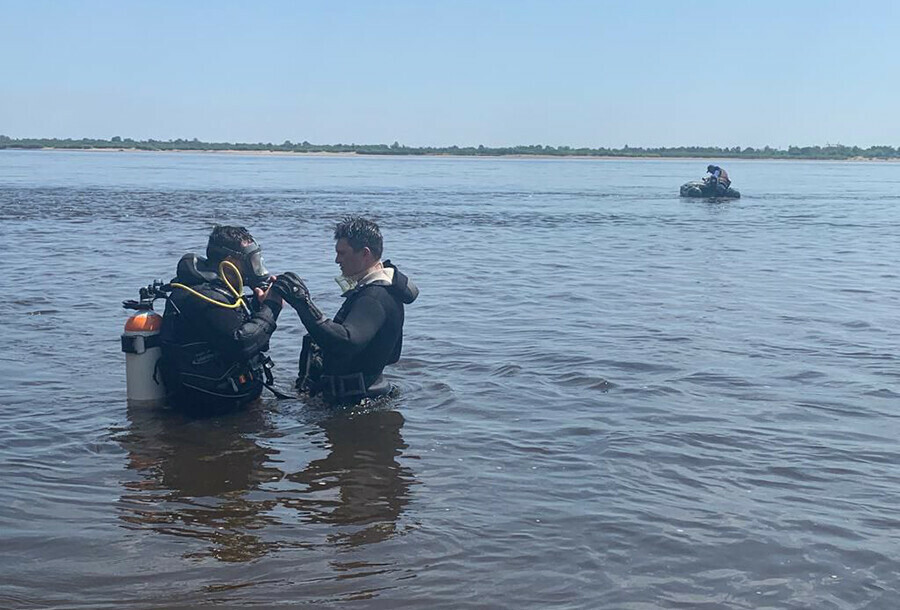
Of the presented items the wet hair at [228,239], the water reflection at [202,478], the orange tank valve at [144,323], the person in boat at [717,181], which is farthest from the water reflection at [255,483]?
the person in boat at [717,181]

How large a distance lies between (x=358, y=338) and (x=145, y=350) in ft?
5.01

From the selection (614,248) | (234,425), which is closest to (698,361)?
(234,425)

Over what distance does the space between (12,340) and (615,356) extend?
6.22 m

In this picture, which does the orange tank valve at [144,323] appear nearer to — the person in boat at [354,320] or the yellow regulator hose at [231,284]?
the yellow regulator hose at [231,284]

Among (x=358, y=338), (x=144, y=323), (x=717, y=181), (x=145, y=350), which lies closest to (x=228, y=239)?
(x=144, y=323)

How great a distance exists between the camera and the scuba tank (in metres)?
7.29

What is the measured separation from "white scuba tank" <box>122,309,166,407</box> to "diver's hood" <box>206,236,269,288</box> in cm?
64

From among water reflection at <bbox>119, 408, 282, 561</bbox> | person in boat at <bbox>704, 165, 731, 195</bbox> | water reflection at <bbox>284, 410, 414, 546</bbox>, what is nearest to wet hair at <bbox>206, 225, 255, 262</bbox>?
water reflection at <bbox>119, 408, 282, 561</bbox>

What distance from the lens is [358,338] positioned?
711cm

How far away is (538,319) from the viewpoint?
12938 millimetres

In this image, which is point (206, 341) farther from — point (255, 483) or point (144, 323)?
point (255, 483)

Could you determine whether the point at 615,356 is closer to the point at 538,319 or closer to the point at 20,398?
the point at 538,319

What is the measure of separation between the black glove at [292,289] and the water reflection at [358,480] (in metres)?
1.06

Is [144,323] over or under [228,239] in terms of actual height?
under
